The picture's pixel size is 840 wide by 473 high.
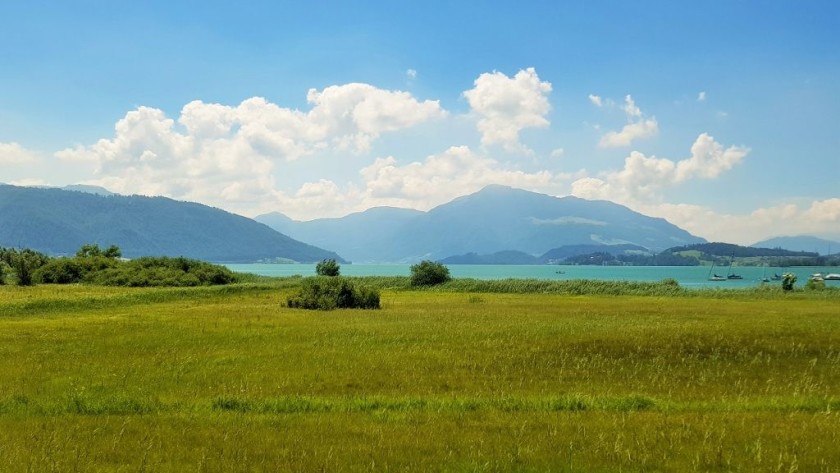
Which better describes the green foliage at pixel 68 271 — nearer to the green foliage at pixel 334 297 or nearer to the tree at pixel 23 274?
the tree at pixel 23 274

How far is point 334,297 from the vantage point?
2084 inches

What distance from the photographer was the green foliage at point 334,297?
5175 centimetres

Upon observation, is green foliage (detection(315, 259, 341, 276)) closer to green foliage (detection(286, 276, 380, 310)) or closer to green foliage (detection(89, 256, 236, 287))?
green foliage (detection(89, 256, 236, 287))

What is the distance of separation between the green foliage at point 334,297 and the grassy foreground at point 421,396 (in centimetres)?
1688

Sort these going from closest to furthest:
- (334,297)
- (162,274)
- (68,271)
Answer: (334,297) → (162,274) → (68,271)

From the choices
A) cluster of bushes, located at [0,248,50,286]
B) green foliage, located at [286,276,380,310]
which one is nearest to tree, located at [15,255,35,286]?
cluster of bushes, located at [0,248,50,286]

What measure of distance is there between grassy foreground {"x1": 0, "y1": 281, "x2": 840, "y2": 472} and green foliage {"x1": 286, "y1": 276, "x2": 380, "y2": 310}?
1688cm

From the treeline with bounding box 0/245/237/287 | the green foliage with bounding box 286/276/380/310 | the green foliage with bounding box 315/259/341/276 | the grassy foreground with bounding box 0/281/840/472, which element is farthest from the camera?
the green foliage with bounding box 315/259/341/276

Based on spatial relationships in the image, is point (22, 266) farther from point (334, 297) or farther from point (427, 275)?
point (427, 275)

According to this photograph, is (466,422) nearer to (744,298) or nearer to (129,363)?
(129,363)

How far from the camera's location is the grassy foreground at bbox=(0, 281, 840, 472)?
440 inches

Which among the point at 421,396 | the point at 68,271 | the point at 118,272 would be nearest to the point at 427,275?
the point at 118,272

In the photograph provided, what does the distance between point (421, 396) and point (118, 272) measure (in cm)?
8388

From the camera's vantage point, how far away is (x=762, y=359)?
23828 mm
